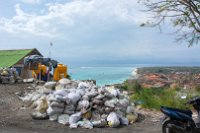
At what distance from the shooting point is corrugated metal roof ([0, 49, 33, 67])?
24.1 metres

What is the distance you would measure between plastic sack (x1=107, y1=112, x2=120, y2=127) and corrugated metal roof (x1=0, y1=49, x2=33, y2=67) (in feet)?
45.8

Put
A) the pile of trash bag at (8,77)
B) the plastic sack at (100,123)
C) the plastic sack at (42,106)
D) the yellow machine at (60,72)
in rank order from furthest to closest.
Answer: the yellow machine at (60,72), the pile of trash bag at (8,77), the plastic sack at (42,106), the plastic sack at (100,123)

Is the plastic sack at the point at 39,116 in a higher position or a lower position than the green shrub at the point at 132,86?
lower

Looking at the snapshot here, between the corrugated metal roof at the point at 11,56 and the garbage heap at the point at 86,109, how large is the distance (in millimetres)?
12528

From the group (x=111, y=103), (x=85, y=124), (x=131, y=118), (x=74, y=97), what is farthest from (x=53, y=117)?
(x=131, y=118)

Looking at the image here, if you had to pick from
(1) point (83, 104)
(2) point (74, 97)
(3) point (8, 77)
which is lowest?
(1) point (83, 104)

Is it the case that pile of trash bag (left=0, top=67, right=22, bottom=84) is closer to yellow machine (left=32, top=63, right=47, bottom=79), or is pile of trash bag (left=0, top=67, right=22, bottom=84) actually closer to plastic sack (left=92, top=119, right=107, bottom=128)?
yellow machine (left=32, top=63, right=47, bottom=79)

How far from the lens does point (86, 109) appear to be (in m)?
11.1

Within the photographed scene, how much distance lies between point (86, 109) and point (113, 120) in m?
0.92

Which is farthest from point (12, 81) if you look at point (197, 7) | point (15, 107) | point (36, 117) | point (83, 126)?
point (197, 7)

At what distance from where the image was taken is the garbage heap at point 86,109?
1074 cm

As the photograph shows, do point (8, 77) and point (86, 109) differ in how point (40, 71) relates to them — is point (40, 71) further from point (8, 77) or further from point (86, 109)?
point (86, 109)

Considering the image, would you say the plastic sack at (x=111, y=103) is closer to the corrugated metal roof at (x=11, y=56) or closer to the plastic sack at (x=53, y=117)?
the plastic sack at (x=53, y=117)

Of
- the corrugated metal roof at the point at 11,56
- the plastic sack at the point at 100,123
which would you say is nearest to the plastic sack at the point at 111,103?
the plastic sack at the point at 100,123
